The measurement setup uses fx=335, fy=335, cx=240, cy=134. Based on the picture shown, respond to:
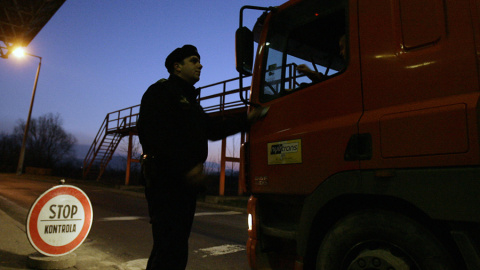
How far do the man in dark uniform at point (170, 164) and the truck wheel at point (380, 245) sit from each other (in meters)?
0.90

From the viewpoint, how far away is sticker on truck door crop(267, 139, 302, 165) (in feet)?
7.53

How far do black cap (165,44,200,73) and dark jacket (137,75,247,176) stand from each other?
0.62ft

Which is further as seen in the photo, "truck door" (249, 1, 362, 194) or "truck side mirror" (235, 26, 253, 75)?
"truck side mirror" (235, 26, 253, 75)

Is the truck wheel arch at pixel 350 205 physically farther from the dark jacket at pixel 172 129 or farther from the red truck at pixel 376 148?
the dark jacket at pixel 172 129

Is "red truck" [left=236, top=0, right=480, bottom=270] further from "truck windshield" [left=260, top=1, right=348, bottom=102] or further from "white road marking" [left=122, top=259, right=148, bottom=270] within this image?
"white road marking" [left=122, top=259, right=148, bottom=270]

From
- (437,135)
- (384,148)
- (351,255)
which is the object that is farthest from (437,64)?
(351,255)

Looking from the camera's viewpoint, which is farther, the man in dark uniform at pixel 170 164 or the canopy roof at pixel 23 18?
the canopy roof at pixel 23 18

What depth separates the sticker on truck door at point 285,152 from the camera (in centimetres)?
229

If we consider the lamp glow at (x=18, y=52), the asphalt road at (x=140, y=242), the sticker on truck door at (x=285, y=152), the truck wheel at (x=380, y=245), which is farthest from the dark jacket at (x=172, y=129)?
the lamp glow at (x=18, y=52)

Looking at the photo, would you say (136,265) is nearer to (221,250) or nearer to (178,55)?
(221,250)

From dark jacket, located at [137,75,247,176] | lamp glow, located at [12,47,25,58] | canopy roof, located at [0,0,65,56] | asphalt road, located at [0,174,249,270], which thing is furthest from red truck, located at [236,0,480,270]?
lamp glow, located at [12,47,25,58]

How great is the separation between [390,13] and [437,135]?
84 centimetres

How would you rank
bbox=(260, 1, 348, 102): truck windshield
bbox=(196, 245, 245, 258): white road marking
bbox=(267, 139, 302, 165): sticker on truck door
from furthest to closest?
bbox=(196, 245, 245, 258): white road marking, bbox=(260, 1, 348, 102): truck windshield, bbox=(267, 139, 302, 165): sticker on truck door

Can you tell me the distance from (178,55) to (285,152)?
3.56 ft
